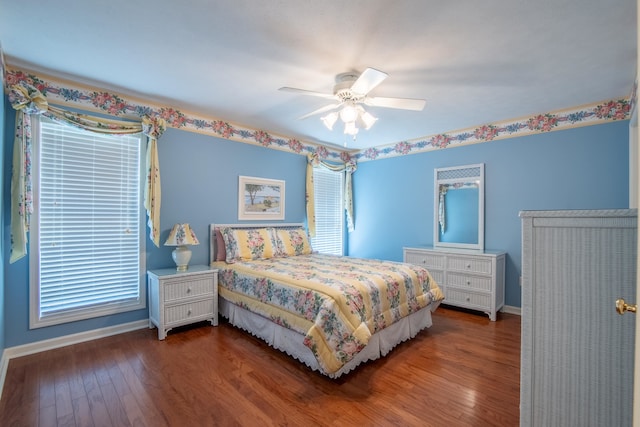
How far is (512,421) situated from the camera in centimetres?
174

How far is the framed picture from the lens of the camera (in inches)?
156

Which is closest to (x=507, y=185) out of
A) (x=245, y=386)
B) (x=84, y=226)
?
(x=245, y=386)

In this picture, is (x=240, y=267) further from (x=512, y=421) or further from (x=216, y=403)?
(x=512, y=421)

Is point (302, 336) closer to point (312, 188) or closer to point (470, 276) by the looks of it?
point (470, 276)

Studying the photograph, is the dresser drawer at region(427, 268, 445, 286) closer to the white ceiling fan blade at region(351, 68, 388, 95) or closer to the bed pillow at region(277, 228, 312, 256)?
the bed pillow at region(277, 228, 312, 256)

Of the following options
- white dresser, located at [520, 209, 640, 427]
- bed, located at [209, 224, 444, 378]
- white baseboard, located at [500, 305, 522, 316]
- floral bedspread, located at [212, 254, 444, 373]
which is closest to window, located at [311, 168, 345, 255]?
bed, located at [209, 224, 444, 378]

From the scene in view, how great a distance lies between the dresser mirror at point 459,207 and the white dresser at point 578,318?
287 centimetres

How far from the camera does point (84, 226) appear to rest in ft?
9.11

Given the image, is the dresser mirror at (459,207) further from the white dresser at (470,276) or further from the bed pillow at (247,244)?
the bed pillow at (247,244)

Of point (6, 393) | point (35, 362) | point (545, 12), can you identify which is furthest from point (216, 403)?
point (545, 12)

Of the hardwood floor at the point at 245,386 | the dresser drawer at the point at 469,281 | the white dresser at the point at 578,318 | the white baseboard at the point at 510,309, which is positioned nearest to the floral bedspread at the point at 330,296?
the hardwood floor at the point at 245,386

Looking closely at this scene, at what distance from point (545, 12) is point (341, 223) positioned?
4.03 m

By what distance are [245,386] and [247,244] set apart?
178 centimetres

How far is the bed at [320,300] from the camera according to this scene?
2.09 m
